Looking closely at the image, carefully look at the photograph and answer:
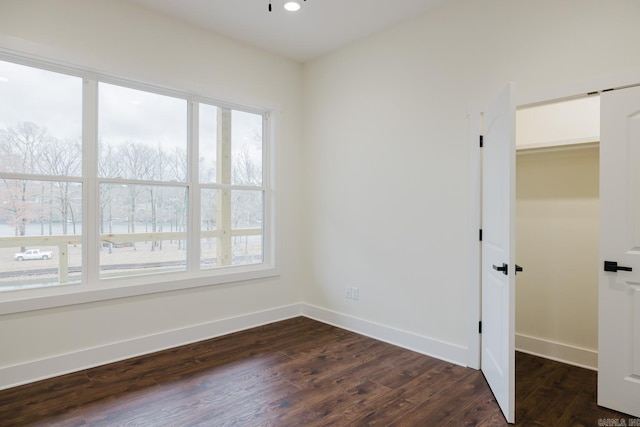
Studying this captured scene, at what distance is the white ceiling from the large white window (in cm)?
76

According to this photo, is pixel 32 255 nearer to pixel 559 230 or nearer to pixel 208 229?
pixel 208 229

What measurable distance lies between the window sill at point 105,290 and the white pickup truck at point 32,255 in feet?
0.83

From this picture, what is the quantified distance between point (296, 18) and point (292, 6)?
0.23m

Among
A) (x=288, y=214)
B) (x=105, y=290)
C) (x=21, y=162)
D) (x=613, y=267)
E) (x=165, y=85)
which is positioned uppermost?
(x=165, y=85)

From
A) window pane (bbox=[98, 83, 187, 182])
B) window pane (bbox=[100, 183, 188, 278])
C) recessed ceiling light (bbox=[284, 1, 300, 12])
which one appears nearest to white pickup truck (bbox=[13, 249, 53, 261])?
window pane (bbox=[100, 183, 188, 278])

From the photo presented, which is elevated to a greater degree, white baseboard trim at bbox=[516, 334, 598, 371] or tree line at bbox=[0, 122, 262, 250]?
tree line at bbox=[0, 122, 262, 250]

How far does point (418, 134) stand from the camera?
354 centimetres

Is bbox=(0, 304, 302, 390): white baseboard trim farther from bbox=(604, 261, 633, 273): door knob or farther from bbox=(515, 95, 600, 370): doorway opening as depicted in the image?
→ bbox=(604, 261, 633, 273): door knob

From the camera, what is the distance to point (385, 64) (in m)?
3.81

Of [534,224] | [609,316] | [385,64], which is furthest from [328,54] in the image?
[609,316]

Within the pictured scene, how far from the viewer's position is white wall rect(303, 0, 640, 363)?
267 cm

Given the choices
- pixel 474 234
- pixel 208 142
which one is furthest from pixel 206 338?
pixel 474 234

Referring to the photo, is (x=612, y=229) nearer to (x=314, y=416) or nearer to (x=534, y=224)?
(x=534, y=224)

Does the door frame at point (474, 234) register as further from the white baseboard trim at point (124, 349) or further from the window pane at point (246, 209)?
the window pane at point (246, 209)
